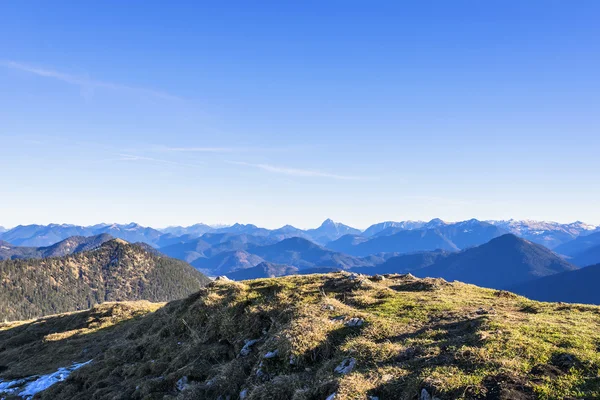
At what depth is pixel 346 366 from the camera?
1467cm

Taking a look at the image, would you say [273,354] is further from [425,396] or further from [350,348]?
[425,396]

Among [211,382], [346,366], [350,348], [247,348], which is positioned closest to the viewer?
[346,366]

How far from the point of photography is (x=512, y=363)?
12.7m

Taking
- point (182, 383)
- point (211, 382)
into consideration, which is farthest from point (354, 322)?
point (182, 383)

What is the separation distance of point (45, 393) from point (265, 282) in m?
15.9

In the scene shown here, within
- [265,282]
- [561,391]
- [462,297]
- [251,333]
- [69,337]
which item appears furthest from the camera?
[69,337]

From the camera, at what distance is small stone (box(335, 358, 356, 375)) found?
14.3 metres

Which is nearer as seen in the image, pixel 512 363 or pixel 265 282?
pixel 512 363

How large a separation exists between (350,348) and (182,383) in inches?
361

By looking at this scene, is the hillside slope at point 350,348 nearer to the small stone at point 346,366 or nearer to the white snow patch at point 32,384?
the small stone at point 346,366

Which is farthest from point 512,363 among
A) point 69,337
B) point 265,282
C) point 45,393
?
point 69,337

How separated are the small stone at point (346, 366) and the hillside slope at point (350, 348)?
0.19ft

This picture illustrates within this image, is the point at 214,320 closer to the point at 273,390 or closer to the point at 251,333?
the point at 251,333

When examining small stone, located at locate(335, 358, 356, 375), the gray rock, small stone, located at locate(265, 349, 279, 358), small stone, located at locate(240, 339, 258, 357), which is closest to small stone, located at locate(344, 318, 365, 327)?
small stone, located at locate(335, 358, 356, 375)
